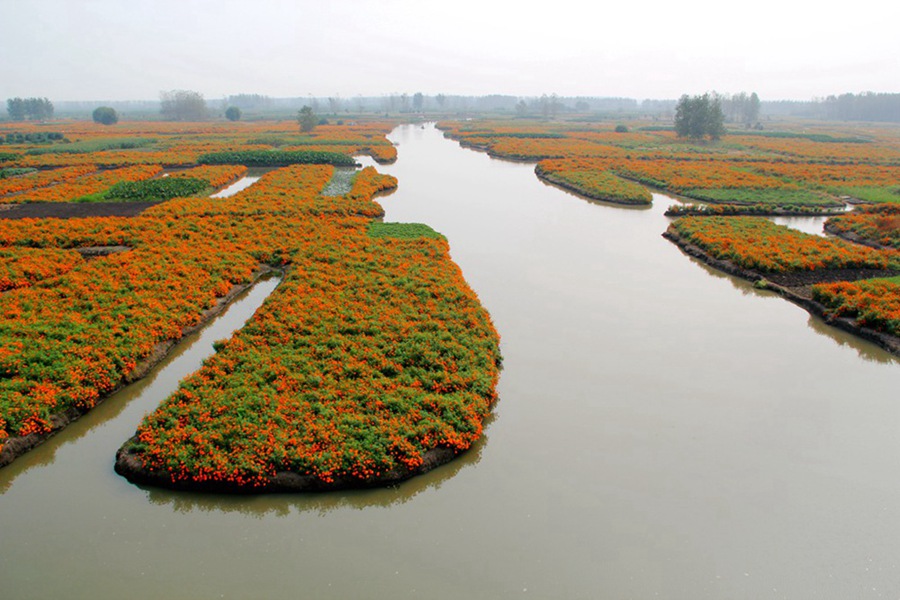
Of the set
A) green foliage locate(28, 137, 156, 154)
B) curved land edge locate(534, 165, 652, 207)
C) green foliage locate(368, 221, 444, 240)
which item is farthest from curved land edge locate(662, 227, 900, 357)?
green foliage locate(28, 137, 156, 154)

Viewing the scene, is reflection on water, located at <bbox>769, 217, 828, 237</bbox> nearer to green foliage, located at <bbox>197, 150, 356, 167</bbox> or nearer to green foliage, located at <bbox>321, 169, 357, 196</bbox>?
green foliage, located at <bbox>321, 169, 357, 196</bbox>

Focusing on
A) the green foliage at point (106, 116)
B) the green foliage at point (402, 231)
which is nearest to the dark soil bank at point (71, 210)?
the green foliage at point (402, 231)

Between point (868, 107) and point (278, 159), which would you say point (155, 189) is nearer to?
point (278, 159)

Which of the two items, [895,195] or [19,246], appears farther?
[895,195]

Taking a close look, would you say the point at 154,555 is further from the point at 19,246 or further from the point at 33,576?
the point at 19,246

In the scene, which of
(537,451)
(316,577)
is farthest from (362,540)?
(537,451)

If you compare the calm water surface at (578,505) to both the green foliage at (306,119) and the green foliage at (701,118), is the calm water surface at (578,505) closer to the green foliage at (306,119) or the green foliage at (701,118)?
the green foliage at (701,118)
